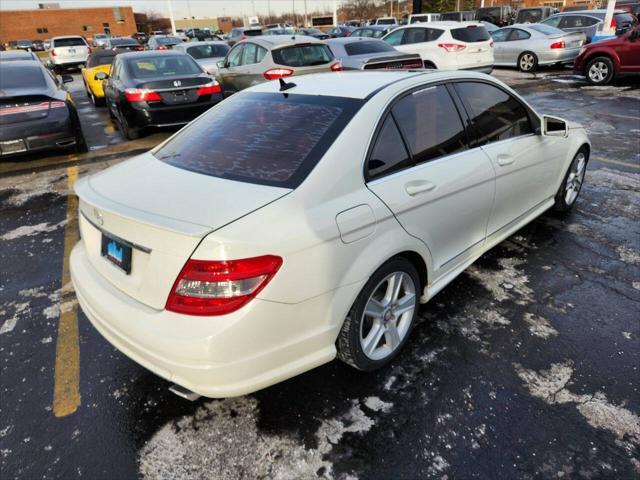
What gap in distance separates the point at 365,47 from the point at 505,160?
845 cm

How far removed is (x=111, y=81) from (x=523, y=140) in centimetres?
842

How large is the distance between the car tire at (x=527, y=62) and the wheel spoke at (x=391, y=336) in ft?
53.1

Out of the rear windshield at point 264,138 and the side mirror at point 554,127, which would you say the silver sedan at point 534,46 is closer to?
the side mirror at point 554,127

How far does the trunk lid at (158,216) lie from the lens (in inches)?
77.5

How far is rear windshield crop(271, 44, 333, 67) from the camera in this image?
9.08m

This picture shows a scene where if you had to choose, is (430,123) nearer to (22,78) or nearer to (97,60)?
(22,78)

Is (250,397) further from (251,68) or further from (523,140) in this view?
(251,68)

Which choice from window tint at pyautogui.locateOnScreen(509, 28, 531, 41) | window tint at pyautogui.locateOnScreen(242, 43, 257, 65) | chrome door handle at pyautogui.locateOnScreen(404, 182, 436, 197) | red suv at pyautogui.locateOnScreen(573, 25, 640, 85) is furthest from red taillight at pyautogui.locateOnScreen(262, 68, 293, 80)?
window tint at pyautogui.locateOnScreen(509, 28, 531, 41)

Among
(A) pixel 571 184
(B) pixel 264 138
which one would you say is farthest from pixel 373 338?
(A) pixel 571 184

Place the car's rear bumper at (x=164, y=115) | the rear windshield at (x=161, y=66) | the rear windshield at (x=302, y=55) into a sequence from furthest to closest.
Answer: the rear windshield at (x=302, y=55) → the rear windshield at (x=161, y=66) → the car's rear bumper at (x=164, y=115)

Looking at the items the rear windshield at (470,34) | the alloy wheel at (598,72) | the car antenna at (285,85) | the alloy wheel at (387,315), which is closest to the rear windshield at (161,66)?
the car antenna at (285,85)

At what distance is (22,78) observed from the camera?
735 cm

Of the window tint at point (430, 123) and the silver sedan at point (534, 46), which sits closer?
the window tint at point (430, 123)

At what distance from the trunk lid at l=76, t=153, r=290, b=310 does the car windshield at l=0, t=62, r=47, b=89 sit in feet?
19.6
